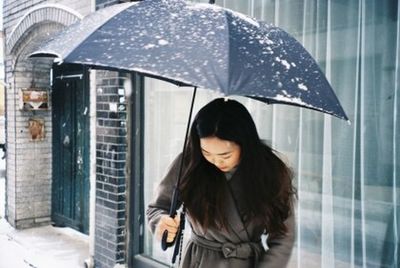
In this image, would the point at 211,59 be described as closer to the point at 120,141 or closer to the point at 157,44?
the point at 157,44

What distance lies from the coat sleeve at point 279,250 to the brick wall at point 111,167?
102 inches

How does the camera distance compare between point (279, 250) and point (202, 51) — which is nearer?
point (202, 51)

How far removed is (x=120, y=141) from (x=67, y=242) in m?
2.24

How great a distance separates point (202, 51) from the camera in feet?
5.41

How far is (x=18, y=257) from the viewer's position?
5430mm

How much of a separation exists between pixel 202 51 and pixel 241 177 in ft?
2.49

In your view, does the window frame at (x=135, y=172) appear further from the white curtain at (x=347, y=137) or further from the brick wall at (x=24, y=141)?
the brick wall at (x=24, y=141)

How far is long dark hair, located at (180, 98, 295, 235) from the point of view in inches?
81.8

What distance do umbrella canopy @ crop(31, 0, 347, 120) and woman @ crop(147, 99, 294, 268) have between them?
33 cm

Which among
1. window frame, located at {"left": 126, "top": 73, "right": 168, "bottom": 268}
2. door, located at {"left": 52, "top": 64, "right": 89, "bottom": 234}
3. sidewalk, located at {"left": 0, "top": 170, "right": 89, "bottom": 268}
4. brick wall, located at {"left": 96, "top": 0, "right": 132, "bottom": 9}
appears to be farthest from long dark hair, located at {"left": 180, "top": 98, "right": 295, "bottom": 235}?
door, located at {"left": 52, "top": 64, "right": 89, "bottom": 234}

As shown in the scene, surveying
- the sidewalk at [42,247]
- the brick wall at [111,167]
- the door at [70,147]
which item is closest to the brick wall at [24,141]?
the door at [70,147]

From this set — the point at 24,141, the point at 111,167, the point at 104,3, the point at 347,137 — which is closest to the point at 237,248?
the point at 347,137

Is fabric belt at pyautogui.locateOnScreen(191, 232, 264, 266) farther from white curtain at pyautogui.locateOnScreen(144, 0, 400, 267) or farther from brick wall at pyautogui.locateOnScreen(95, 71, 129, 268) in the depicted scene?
brick wall at pyautogui.locateOnScreen(95, 71, 129, 268)

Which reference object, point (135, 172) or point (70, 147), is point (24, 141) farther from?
point (135, 172)
